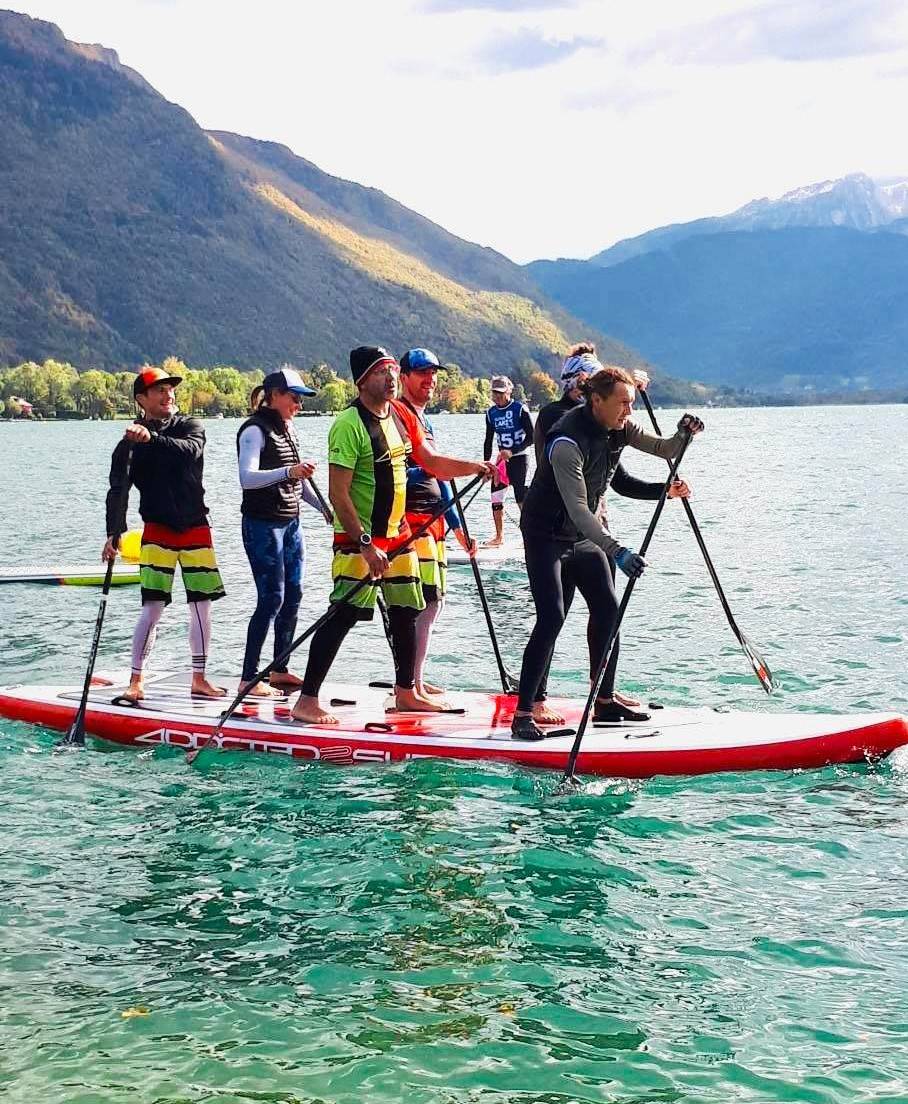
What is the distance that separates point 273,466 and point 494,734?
2.77 meters

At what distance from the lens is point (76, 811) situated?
8875 millimetres

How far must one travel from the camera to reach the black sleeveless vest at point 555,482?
9.03m

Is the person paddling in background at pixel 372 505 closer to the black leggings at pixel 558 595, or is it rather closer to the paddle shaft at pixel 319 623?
the paddle shaft at pixel 319 623

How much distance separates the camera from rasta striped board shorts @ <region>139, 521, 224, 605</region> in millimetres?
10328

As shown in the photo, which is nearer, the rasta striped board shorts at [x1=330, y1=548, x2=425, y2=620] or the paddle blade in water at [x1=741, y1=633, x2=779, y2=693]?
the rasta striped board shorts at [x1=330, y1=548, x2=425, y2=620]

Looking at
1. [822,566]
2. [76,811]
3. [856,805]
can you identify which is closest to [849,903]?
[856,805]

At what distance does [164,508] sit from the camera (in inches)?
400

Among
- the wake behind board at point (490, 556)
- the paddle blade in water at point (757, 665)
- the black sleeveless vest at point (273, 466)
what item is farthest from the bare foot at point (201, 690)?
the wake behind board at point (490, 556)

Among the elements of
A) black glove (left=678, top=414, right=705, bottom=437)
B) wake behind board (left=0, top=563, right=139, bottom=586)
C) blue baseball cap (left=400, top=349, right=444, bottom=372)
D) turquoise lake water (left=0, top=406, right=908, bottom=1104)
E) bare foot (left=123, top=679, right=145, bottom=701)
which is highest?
blue baseball cap (left=400, top=349, right=444, bottom=372)

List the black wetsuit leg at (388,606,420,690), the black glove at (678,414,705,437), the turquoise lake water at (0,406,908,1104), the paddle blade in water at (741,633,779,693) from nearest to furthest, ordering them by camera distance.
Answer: the turquoise lake water at (0,406,908,1104) → the black glove at (678,414,705,437) → the black wetsuit leg at (388,606,420,690) → the paddle blade in water at (741,633,779,693)

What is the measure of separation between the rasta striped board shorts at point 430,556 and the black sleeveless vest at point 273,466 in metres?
1.01

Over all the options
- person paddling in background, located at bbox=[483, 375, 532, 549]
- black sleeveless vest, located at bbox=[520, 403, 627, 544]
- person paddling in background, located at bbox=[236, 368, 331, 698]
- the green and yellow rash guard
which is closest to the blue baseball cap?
the green and yellow rash guard

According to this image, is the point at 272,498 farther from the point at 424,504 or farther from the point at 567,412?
the point at 567,412

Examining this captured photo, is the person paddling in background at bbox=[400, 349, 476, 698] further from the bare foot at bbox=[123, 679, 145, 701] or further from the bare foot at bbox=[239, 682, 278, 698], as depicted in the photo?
the bare foot at bbox=[123, 679, 145, 701]
